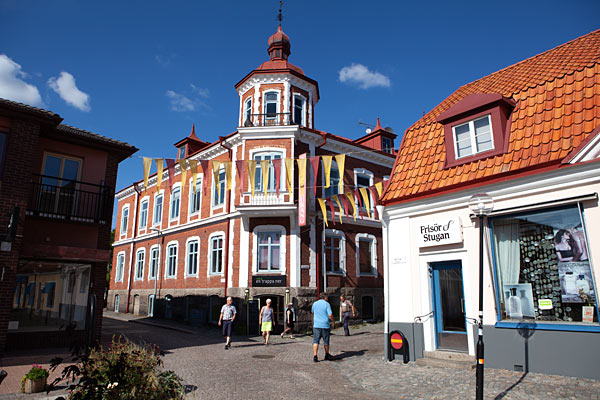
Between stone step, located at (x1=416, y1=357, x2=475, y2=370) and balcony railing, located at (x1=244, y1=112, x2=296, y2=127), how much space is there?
45.1 feet

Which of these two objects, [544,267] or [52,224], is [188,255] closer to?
[52,224]

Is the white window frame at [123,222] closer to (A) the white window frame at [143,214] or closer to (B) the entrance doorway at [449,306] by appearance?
(A) the white window frame at [143,214]

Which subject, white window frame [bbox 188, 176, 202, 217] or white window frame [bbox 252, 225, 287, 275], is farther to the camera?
white window frame [bbox 188, 176, 202, 217]

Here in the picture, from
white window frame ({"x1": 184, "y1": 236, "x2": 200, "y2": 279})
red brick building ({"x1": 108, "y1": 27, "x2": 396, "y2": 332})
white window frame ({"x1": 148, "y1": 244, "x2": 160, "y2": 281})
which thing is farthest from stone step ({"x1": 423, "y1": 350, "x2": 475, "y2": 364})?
white window frame ({"x1": 148, "y1": 244, "x2": 160, "y2": 281})

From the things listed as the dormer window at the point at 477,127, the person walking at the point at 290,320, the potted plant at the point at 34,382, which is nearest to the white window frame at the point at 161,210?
the person walking at the point at 290,320

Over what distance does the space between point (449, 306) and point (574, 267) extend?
9.72 feet

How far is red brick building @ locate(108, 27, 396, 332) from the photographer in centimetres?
1902

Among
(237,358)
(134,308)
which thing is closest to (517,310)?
(237,358)

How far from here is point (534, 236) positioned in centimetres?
848

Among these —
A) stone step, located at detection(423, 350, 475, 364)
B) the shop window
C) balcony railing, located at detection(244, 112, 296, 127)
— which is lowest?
stone step, located at detection(423, 350, 475, 364)

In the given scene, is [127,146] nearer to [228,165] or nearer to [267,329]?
[228,165]

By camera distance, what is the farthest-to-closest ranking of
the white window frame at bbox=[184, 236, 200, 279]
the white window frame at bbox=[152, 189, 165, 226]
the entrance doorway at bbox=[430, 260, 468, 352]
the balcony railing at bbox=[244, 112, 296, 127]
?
the white window frame at bbox=[152, 189, 165, 226] → the white window frame at bbox=[184, 236, 200, 279] → the balcony railing at bbox=[244, 112, 296, 127] → the entrance doorway at bbox=[430, 260, 468, 352]

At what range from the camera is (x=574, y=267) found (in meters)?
7.80

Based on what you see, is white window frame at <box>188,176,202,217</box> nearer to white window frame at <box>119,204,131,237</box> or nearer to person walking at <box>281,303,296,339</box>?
person walking at <box>281,303,296,339</box>
